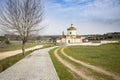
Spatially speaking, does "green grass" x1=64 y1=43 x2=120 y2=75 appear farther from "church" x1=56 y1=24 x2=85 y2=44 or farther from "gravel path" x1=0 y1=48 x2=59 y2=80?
"church" x1=56 y1=24 x2=85 y2=44

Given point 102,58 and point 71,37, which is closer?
point 102,58

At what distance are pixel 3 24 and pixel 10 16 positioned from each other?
1602 millimetres

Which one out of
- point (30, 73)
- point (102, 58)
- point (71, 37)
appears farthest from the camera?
point (71, 37)

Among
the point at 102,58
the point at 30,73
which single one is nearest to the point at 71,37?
the point at 102,58

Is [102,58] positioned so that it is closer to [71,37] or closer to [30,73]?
[30,73]

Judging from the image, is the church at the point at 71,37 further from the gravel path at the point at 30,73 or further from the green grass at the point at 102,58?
the gravel path at the point at 30,73

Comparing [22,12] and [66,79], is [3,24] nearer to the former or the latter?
[22,12]

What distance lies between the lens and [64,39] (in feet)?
275

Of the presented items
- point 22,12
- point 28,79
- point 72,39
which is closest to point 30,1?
point 22,12

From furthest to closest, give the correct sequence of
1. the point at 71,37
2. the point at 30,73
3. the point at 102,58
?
1. the point at 71,37
2. the point at 102,58
3. the point at 30,73

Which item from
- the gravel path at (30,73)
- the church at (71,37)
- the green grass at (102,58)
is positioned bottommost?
the green grass at (102,58)

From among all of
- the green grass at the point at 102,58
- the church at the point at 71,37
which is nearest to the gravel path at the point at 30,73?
the green grass at the point at 102,58

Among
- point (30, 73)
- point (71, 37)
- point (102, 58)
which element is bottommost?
point (102, 58)

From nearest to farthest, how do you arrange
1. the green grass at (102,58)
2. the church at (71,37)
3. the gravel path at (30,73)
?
the gravel path at (30,73), the green grass at (102,58), the church at (71,37)
